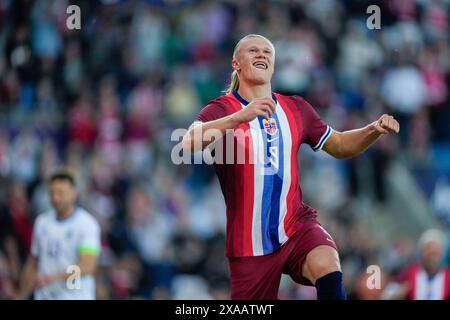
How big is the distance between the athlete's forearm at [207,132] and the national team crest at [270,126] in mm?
575

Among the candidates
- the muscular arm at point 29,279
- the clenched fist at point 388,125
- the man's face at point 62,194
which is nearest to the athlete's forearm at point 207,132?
the clenched fist at point 388,125

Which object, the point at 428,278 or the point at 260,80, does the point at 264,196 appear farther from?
the point at 428,278

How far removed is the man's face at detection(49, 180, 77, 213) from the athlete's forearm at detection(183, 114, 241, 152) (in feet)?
11.2

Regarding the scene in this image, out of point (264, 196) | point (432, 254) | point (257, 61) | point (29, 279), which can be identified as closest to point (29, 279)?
point (29, 279)

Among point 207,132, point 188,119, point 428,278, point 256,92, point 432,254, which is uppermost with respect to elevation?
point 188,119

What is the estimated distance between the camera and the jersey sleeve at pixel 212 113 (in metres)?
7.80

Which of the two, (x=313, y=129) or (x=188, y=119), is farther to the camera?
(x=188, y=119)

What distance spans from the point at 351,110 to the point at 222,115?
324 inches

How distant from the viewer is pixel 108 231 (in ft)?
48.8

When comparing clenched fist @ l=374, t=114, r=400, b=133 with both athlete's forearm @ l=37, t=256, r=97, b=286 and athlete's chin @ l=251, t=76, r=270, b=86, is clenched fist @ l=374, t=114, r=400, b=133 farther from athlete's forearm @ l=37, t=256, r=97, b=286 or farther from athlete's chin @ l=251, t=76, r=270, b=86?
athlete's forearm @ l=37, t=256, r=97, b=286

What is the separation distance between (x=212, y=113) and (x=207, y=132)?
0.43 metres

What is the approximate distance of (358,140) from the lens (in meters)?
8.14

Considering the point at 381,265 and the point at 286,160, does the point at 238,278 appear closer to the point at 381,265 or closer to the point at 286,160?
the point at 286,160
